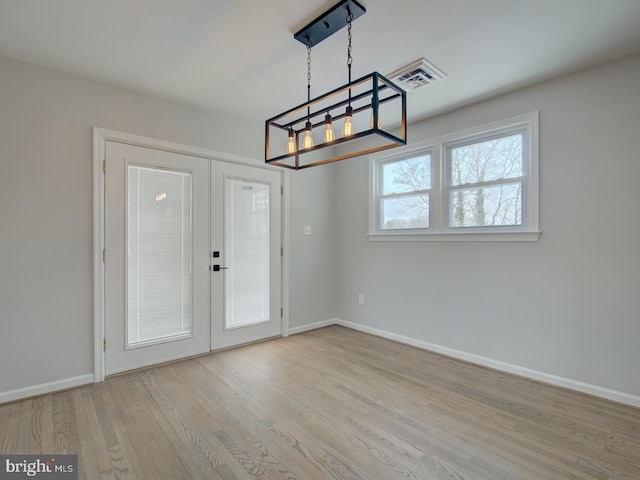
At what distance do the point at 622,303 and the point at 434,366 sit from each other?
157 cm

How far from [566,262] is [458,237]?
927mm

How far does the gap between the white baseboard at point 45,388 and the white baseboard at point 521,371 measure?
3.03 metres

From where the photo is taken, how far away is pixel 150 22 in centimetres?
204

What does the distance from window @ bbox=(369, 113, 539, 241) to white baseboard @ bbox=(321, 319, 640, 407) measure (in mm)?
1195

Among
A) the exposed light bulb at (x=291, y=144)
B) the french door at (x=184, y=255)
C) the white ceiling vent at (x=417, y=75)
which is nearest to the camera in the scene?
the exposed light bulb at (x=291, y=144)

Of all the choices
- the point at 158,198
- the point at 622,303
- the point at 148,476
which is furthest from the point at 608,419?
the point at 158,198

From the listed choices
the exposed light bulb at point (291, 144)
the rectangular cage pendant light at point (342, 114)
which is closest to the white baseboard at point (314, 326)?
the rectangular cage pendant light at point (342, 114)

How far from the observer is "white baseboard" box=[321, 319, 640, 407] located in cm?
240

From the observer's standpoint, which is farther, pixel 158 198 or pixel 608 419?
pixel 158 198

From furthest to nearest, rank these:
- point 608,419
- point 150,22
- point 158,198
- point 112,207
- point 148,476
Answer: point 158,198 → point 112,207 → point 608,419 → point 150,22 → point 148,476

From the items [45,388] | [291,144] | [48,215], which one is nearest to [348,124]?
[291,144]

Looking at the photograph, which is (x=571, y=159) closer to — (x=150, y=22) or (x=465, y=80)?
(x=465, y=80)

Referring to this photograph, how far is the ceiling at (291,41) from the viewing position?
191cm

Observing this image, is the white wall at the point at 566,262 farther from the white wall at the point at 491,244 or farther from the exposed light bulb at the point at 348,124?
the exposed light bulb at the point at 348,124
